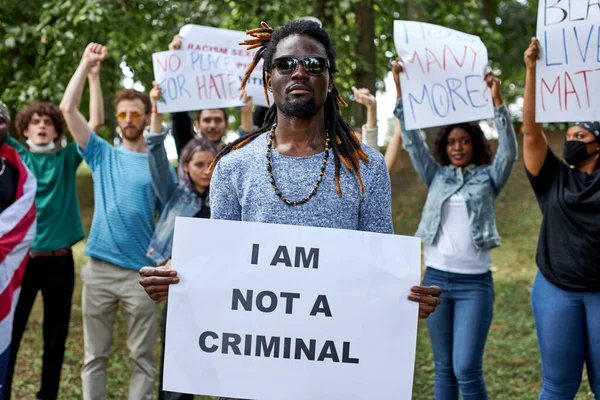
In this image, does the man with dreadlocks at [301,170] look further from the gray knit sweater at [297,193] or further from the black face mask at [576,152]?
the black face mask at [576,152]

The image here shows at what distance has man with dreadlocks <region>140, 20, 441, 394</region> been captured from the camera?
8.22 feet

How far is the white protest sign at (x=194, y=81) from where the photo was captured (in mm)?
5395

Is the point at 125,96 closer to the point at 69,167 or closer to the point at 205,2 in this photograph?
the point at 69,167

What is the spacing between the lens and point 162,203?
16.7ft

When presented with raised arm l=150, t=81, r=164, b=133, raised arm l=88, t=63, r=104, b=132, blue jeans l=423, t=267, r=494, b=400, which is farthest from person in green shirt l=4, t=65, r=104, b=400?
blue jeans l=423, t=267, r=494, b=400

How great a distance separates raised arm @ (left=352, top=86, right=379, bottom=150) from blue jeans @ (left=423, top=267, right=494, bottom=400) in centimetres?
95

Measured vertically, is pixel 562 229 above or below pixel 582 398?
above

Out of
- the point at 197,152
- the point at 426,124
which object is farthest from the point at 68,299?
the point at 426,124

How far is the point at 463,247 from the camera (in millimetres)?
4664

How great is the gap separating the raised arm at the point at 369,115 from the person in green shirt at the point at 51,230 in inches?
75.7

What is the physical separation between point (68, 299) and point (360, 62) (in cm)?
585

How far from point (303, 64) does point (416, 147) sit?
2.51 m

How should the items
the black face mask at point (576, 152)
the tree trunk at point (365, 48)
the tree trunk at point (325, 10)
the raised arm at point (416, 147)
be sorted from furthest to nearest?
the tree trunk at point (365, 48), the tree trunk at point (325, 10), the raised arm at point (416, 147), the black face mask at point (576, 152)

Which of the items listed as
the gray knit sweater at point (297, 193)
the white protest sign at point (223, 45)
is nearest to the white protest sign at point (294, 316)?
the gray knit sweater at point (297, 193)
